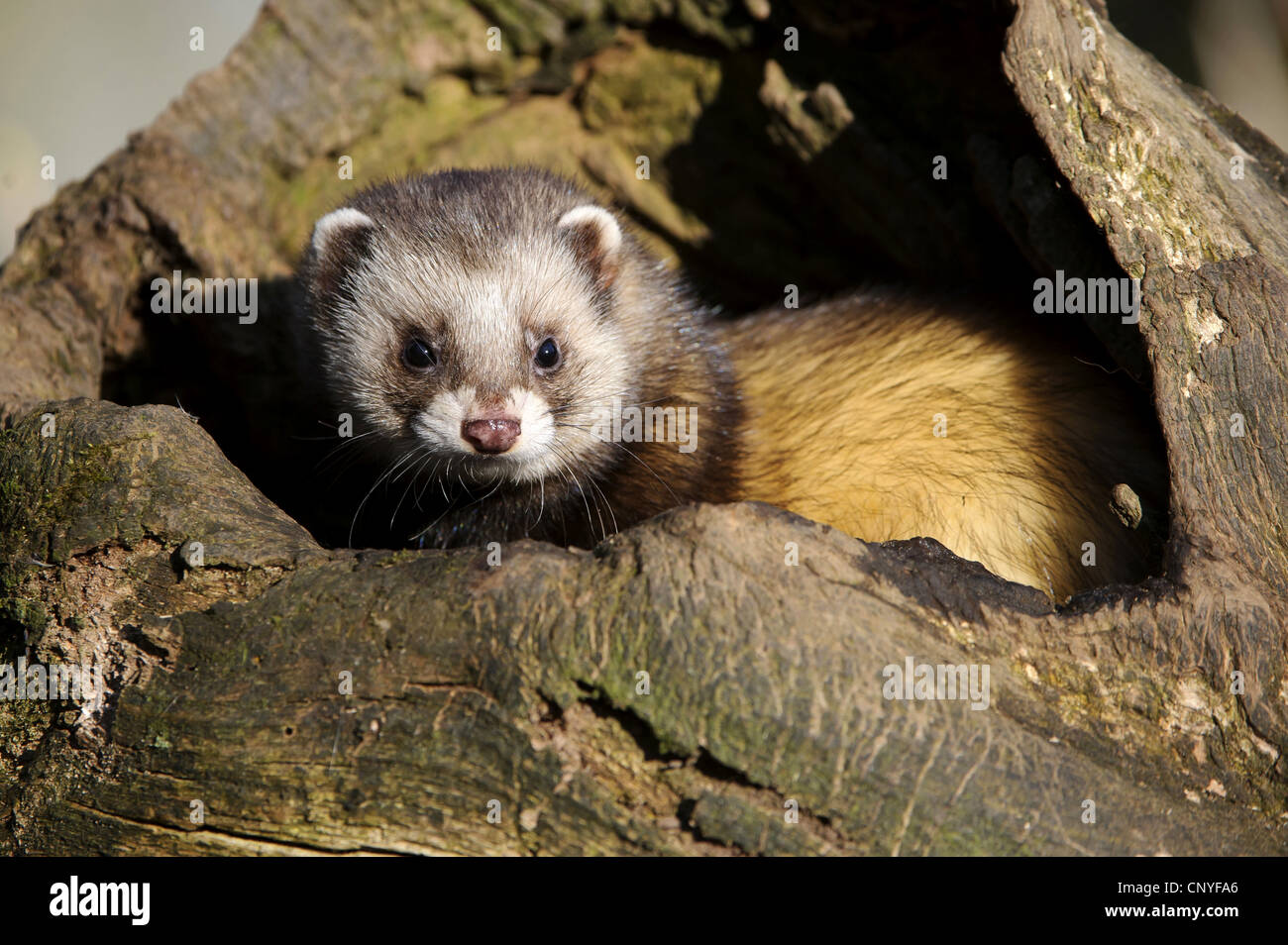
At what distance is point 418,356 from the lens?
359 centimetres

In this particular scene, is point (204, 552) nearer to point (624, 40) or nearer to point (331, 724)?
point (331, 724)

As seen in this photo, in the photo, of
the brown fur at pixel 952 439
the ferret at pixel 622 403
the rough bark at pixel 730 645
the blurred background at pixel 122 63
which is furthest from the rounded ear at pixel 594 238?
the blurred background at pixel 122 63

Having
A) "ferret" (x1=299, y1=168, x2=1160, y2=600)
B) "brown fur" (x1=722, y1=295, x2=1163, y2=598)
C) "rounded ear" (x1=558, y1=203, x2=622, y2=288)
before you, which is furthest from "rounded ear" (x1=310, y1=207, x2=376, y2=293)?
"brown fur" (x1=722, y1=295, x2=1163, y2=598)

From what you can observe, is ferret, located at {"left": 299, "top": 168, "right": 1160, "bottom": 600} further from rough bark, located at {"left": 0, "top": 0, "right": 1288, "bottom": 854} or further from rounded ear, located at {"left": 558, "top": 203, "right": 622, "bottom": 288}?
rough bark, located at {"left": 0, "top": 0, "right": 1288, "bottom": 854}

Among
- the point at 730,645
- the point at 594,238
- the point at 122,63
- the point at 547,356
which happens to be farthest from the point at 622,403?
the point at 122,63

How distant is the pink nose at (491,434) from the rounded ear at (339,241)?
0.97 metres

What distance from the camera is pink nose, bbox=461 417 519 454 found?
321 centimetres

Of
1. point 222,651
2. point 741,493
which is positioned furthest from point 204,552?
point 741,493

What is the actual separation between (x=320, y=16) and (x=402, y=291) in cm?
209

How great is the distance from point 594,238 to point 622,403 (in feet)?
2.06

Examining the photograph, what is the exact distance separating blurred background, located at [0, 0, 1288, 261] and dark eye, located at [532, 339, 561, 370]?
5097 mm

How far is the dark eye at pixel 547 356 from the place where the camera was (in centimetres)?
362

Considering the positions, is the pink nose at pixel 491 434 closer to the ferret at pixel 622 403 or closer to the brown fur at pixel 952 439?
the ferret at pixel 622 403

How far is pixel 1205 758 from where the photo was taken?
245cm
